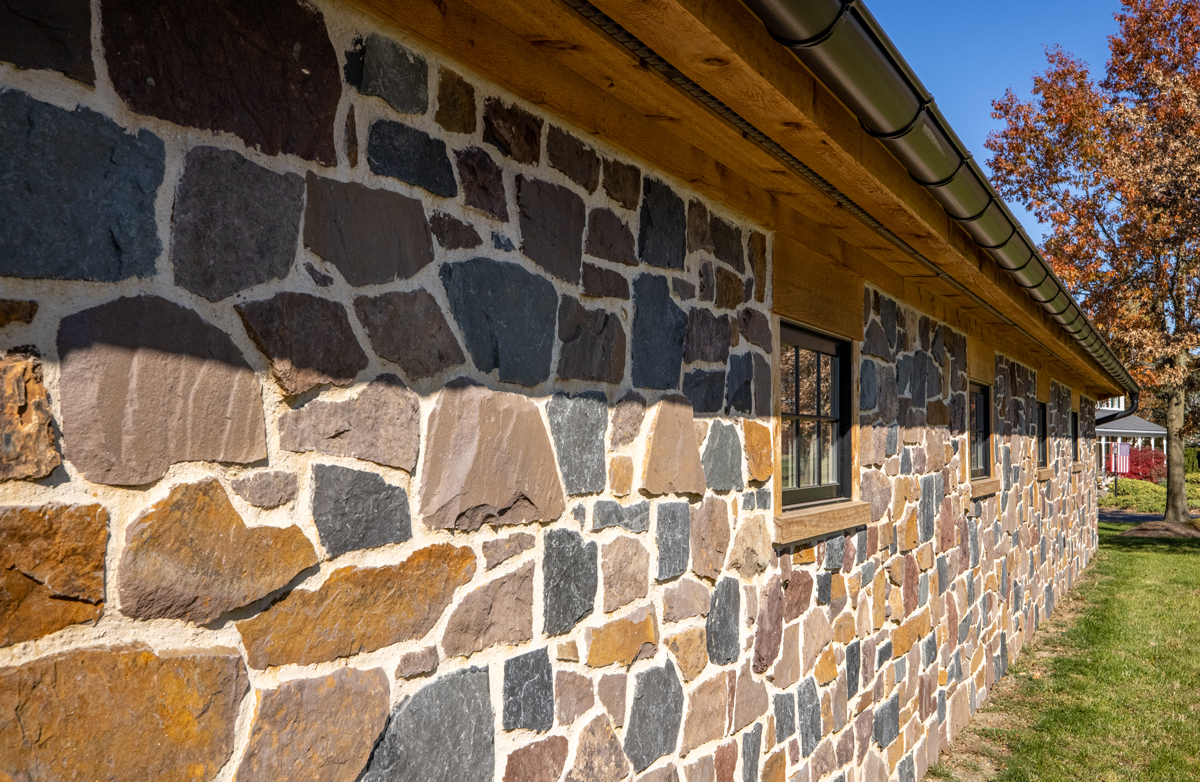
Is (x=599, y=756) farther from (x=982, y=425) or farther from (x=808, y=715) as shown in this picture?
(x=982, y=425)

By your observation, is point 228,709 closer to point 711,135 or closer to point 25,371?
point 25,371

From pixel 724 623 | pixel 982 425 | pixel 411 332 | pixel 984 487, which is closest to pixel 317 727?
pixel 411 332

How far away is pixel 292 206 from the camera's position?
1.53 meters

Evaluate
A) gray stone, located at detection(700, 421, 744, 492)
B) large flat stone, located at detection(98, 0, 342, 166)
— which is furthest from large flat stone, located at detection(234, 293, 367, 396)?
gray stone, located at detection(700, 421, 744, 492)

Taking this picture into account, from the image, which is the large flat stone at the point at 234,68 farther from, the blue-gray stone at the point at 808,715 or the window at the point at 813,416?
the blue-gray stone at the point at 808,715

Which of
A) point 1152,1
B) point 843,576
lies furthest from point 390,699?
point 1152,1

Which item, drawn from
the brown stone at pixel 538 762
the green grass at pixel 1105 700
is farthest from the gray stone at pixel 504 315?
Result: the green grass at pixel 1105 700

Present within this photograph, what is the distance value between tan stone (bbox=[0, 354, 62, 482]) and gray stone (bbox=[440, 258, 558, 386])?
2.77ft

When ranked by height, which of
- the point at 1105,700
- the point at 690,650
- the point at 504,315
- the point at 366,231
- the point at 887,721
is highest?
the point at 366,231

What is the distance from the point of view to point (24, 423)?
3.80 feet

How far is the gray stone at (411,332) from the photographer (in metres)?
1.68

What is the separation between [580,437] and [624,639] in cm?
61

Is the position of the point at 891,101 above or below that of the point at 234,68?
above

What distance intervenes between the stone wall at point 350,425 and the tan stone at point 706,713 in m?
0.02
